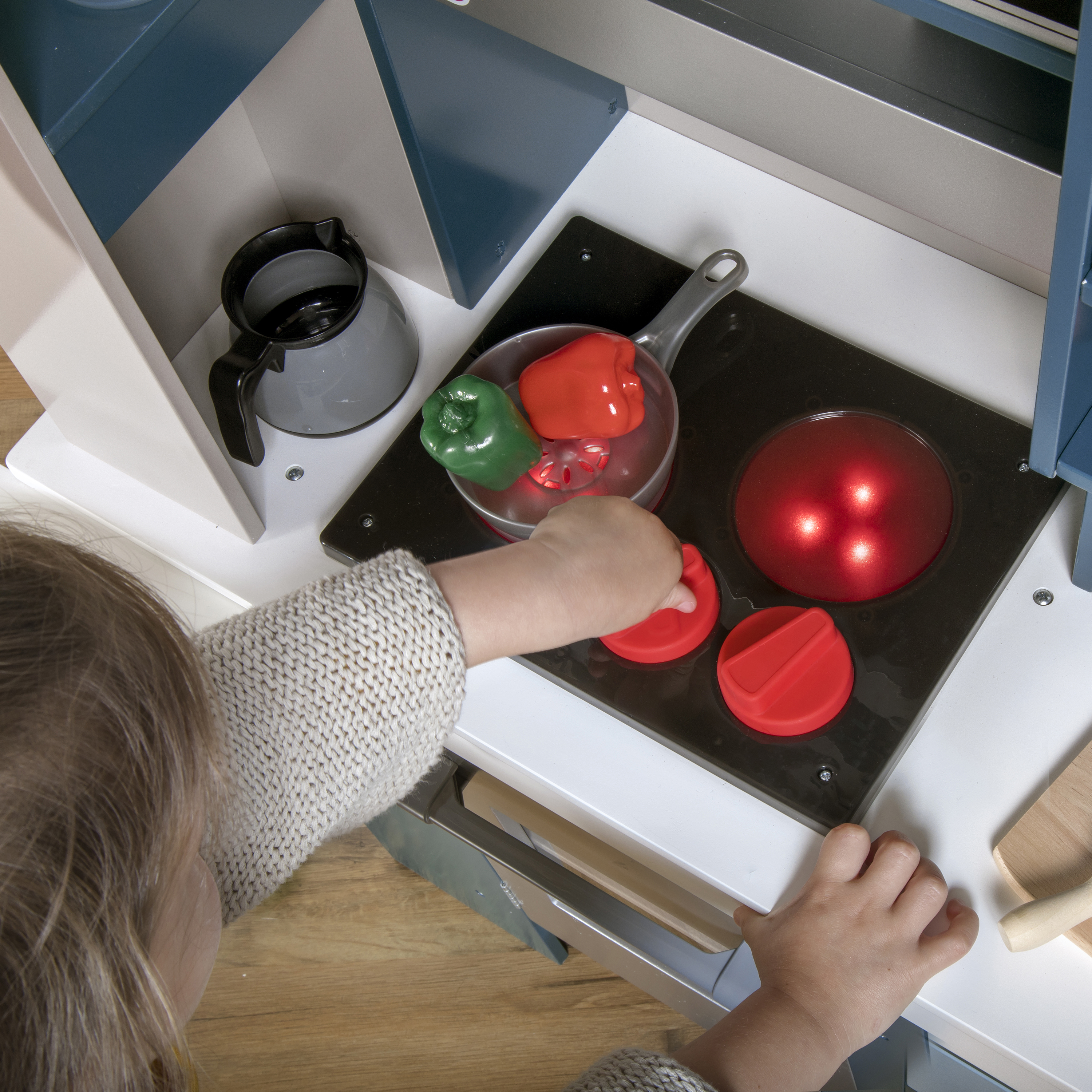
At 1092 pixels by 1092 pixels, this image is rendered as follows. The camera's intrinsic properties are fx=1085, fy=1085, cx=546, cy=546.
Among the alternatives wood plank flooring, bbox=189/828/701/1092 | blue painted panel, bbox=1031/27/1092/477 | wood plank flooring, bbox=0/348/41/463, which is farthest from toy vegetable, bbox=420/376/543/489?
wood plank flooring, bbox=189/828/701/1092

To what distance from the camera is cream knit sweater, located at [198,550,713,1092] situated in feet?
1.90

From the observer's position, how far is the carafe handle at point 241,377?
0.66 m

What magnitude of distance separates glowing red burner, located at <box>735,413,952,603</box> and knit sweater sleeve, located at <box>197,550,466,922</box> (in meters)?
0.23

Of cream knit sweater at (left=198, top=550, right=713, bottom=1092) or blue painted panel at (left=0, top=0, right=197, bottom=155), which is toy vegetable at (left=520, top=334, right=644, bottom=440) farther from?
blue painted panel at (left=0, top=0, right=197, bottom=155)

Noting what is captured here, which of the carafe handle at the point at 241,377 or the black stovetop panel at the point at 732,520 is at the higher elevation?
the black stovetop panel at the point at 732,520

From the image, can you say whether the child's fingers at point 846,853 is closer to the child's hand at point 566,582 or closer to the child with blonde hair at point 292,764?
the child with blonde hair at point 292,764

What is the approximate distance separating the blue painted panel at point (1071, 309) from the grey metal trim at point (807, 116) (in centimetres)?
5

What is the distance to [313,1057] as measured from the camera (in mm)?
1204

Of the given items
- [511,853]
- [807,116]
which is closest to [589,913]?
[511,853]

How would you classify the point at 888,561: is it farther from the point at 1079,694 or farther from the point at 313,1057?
the point at 313,1057

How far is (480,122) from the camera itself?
2.33 ft

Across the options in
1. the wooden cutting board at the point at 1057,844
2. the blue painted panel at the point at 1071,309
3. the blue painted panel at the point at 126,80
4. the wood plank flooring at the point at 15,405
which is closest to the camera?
the blue painted panel at the point at 1071,309

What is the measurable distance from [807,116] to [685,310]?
0.22 metres

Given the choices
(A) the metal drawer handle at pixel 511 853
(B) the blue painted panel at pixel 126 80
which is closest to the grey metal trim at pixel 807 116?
(B) the blue painted panel at pixel 126 80
